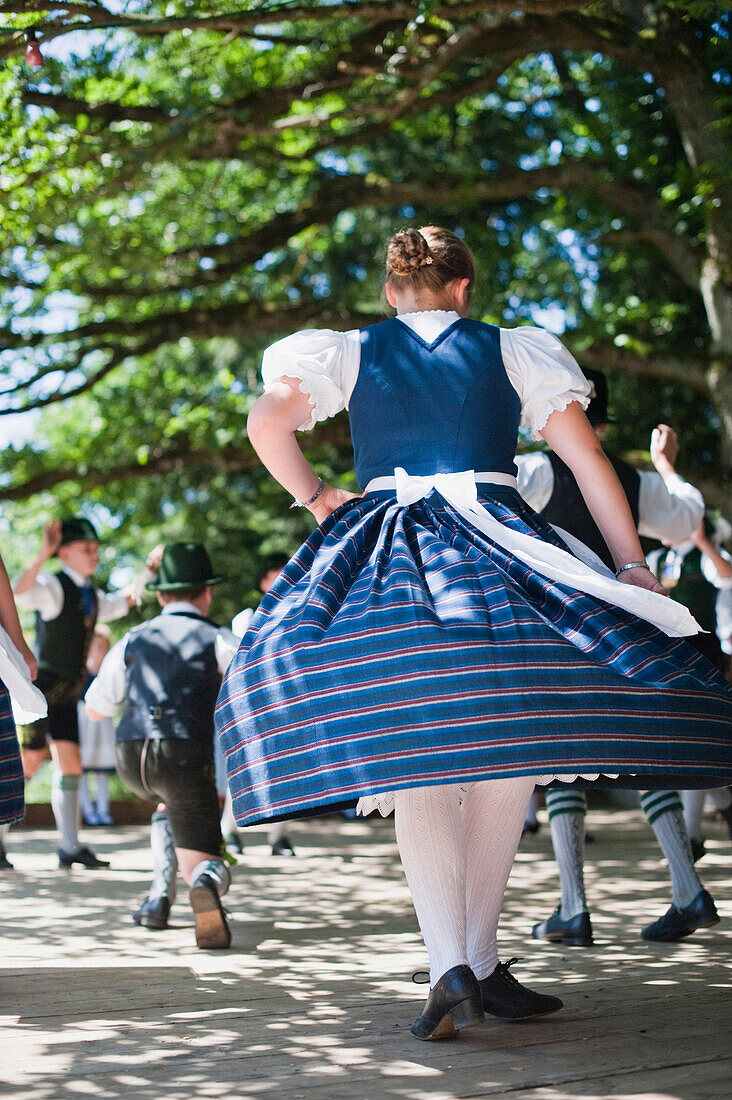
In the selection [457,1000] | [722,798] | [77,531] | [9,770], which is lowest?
[722,798]

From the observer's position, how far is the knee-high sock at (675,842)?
159 inches

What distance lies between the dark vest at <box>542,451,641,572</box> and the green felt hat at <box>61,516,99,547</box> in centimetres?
383

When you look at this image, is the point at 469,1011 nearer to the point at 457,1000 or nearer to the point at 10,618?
the point at 457,1000

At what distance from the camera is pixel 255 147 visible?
8844 mm

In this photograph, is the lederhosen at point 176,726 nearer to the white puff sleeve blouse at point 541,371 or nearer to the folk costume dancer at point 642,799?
the folk costume dancer at point 642,799

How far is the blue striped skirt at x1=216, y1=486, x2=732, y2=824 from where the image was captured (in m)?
2.41

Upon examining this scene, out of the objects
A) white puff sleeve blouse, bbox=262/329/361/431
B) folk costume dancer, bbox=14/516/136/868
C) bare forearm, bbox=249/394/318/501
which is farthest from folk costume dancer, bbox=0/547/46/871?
folk costume dancer, bbox=14/516/136/868

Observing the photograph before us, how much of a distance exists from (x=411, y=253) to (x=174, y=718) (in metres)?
2.08

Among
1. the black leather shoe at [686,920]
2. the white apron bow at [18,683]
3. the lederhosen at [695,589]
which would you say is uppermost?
the white apron bow at [18,683]

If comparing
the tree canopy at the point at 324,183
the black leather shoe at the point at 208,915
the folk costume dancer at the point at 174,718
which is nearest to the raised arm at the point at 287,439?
the folk costume dancer at the point at 174,718

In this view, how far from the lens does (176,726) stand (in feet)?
14.5

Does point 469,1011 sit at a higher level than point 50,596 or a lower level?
lower

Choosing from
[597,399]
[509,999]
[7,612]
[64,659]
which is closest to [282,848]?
[64,659]

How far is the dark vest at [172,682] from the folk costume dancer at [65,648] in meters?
1.89
